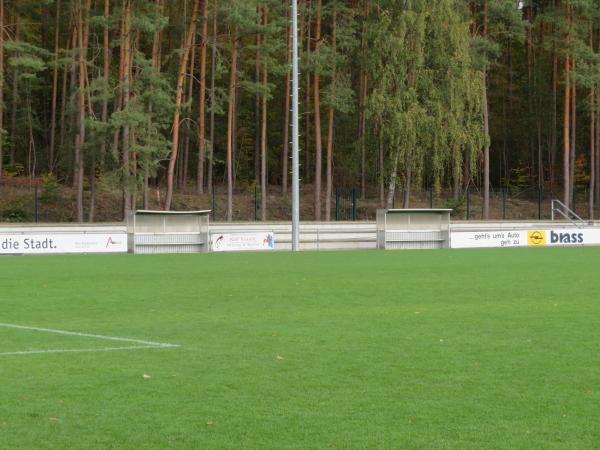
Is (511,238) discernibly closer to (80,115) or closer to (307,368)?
(80,115)

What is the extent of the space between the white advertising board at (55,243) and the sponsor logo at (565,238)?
1914 centimetres

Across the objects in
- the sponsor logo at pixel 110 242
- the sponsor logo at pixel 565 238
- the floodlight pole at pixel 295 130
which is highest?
the floodlight pole at pixel 295 130

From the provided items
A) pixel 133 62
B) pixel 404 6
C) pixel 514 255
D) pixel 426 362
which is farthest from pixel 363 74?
pixel 426 362

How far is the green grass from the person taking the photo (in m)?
8.29

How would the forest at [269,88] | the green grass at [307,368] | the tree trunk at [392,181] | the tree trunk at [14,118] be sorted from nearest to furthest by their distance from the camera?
the green grass at [307,368] < the forest at [269,88] < the tree trunk at [392,181] < the tree trunk at [14,118]

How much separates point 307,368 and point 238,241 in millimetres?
31334

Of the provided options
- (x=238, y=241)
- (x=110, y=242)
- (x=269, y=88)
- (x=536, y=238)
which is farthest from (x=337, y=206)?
(x=110, y=242)

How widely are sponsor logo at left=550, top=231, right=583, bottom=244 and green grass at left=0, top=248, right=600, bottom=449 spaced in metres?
24.7

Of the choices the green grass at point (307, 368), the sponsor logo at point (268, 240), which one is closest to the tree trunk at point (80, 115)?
the sponsor logo at point (268, 240)

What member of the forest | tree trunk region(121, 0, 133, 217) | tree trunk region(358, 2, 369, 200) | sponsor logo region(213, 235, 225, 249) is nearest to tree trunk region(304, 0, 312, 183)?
the forest

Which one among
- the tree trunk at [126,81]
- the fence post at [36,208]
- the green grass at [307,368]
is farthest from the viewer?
the tree trunk at [126,81]

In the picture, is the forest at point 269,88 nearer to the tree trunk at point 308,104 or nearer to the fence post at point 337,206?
the tree trunk at point 308,104

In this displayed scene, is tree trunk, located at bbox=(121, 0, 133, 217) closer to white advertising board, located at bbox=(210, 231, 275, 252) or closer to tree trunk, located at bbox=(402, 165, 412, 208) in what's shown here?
white advertising board, located at bbox=(210, 231, 275, 252)

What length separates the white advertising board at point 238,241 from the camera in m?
42.4
